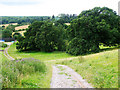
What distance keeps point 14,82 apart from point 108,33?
33.9 m

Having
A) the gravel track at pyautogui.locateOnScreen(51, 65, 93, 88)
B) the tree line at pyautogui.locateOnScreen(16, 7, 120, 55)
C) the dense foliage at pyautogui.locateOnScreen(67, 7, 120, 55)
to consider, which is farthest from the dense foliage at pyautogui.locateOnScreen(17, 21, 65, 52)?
the gravel track at pyautogui.locateOnScreen(51, 65, 93, 88)

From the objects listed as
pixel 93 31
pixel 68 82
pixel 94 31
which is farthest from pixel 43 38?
pixel 68 82

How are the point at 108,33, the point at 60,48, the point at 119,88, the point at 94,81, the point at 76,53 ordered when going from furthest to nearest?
the point at 60,48 → the point at 76,53 → the point at 108,33 → the point at 94,81 → the point at 119,88

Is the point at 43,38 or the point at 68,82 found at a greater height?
the point at 68,82

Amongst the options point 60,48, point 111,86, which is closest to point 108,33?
point 60,48

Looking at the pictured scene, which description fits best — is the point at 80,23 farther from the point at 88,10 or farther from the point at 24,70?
the point at 24,70

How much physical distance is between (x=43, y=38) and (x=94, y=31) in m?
24.8

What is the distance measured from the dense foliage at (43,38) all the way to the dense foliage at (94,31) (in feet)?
59.3

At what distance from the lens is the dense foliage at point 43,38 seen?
58.8 m

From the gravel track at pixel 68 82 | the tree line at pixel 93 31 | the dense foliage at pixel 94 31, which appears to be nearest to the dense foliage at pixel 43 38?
the tree line at pixel 93 31

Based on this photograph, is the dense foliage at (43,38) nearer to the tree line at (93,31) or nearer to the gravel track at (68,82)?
the tree line at (93,31)

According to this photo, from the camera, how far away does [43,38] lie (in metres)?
58.2

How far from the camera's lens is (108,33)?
37.6 metres

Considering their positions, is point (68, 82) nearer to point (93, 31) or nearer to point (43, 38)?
point (93, 31)
